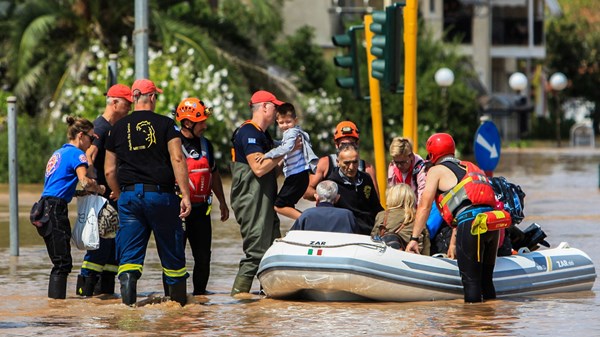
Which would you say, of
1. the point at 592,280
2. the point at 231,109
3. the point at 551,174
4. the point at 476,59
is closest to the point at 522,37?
the point at 476,59

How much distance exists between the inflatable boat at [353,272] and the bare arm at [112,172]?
1.32m

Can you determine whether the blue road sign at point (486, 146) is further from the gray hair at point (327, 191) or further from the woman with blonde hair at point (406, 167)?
the gray hair at point (327, 191)

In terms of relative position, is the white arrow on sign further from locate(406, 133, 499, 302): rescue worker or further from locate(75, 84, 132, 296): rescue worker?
locate(75, 84, 132, 296): rescue worker

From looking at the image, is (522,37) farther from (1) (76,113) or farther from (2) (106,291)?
(2) (106,291)

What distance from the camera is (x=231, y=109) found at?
33.5 meters

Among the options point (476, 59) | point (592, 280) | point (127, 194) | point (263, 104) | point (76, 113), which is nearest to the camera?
point (127, 194)

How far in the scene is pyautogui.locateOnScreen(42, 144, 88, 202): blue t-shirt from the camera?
494 inches

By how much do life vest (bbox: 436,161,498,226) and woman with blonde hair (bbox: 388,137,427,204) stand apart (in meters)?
1.09

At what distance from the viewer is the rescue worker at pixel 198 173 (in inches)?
498

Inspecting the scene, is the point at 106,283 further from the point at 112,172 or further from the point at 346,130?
the point at 346,130

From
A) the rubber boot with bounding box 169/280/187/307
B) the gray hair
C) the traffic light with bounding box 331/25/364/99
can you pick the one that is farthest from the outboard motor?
the traffic light with bounding box 331/25/364/99

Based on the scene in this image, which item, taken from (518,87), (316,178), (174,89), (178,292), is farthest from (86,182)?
(518,87)

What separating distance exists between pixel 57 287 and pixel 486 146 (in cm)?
792

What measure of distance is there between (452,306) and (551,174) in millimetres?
25801
